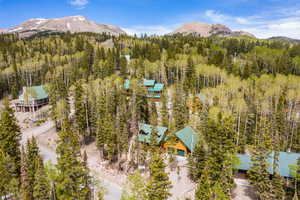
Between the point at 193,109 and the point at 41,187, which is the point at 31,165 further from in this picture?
the point at 193,109

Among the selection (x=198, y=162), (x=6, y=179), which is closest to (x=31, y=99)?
(x=6, y=179)

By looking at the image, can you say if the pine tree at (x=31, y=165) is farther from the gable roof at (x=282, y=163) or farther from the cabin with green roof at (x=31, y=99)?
the cabin with green roof at (x=31, y=99)

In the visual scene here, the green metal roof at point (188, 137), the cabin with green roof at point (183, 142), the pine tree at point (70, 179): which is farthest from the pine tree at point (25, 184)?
the green metal roof at point (188, 137)

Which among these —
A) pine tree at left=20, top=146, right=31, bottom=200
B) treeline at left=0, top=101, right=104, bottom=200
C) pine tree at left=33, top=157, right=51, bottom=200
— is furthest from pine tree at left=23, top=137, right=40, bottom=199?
pine tree at left=33, top=157, right=51, bottom=200

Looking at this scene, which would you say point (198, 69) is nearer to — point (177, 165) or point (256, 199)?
point (177, 165)

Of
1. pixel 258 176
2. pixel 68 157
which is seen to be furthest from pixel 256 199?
pixel 68 157

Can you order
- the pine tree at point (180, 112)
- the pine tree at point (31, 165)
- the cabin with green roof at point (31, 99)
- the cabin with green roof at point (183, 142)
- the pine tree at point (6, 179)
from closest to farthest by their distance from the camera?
the pine tree at point (6, 179) < the pine tree at point (31, 165) < the cabin with green roof at point (183, 142) < the pine tree at point (180, 112) < the cabin with green roof at point (31, 99)
